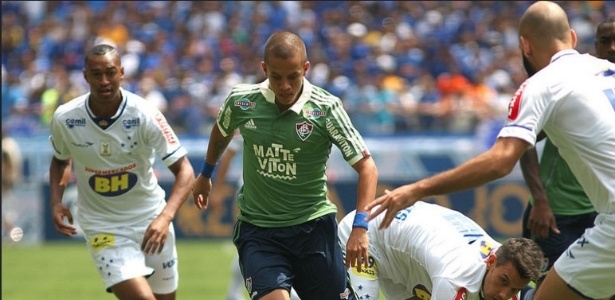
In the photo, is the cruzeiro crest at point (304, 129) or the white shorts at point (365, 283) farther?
the white shorts at point (365, 283)

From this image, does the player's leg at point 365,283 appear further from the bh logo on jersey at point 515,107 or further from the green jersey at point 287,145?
the bh logo on jersey at point 515,107

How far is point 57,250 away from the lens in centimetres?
1991

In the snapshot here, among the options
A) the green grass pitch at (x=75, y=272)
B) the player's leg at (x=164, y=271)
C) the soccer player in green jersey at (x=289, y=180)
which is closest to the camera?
the soccer player in green jersey at (x=289, y=180)

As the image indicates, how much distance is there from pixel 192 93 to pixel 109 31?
16.9ft

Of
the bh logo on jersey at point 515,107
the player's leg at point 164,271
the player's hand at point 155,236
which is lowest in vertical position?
the player's leg at point 164,271

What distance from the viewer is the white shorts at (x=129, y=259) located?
8.98 m

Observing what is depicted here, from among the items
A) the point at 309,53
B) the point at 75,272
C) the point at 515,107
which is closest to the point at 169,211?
the point at 515,107

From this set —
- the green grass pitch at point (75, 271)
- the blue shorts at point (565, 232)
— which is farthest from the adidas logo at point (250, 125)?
the green grass pitch at point (75, 271)

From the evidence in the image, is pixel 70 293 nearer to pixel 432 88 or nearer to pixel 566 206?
pixel 566 206

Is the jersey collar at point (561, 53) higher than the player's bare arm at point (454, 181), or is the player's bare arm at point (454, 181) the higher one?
the jersey collar at point (561, 53)

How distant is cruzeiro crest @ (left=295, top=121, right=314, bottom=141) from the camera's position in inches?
303

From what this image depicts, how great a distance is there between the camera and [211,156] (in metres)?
8.12

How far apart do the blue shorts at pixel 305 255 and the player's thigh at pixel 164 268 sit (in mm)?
1591

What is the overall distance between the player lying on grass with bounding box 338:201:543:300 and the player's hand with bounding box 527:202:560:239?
1.94ft
